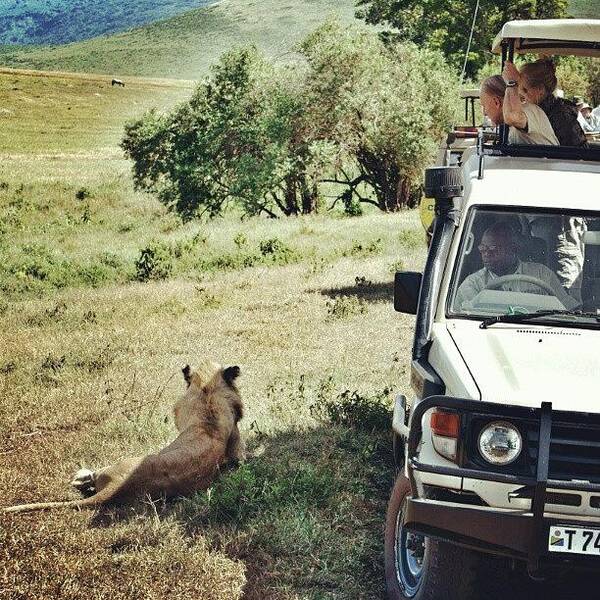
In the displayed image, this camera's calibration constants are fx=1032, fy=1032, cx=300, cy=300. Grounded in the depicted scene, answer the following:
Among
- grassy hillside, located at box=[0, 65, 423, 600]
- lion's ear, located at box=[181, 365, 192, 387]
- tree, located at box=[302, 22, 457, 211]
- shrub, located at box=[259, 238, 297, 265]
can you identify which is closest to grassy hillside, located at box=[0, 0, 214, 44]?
tree, located at box=[302, 22, 457, 211]

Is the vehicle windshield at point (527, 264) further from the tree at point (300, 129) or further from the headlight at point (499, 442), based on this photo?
the tree at point (300, 129)

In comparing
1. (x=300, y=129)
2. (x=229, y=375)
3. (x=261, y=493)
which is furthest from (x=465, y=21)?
(x=261, y=493)

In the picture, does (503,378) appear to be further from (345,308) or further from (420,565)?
(345,308)

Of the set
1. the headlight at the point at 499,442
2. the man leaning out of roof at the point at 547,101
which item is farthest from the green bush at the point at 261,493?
the man leaning out of roof at the point at 547,101

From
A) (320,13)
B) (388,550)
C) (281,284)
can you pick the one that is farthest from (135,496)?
(320,13)

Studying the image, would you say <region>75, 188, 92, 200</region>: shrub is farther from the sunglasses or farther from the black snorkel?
the sunglasses

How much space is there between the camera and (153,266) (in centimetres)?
1816

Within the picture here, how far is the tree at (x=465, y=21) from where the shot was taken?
1724 inches

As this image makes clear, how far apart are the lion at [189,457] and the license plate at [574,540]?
2.83 m

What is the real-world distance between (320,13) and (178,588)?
385ft

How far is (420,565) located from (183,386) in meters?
4.71

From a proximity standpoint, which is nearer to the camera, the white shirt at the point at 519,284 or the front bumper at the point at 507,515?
the front bumper at the point at 507,515

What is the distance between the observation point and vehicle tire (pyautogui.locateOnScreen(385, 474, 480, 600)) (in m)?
4.32

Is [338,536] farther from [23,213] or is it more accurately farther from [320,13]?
[320,13]
